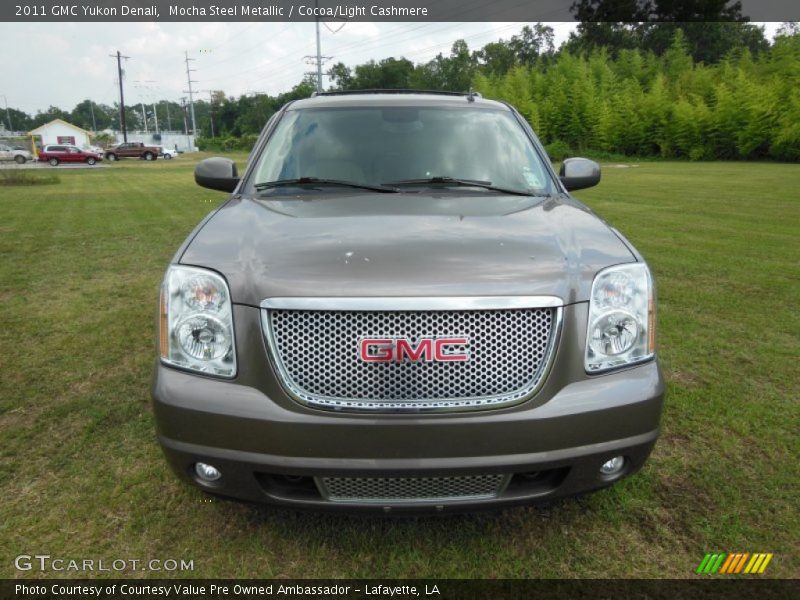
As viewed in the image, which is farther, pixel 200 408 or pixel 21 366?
pixel 21 366

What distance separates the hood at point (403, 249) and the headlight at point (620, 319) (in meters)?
0.06

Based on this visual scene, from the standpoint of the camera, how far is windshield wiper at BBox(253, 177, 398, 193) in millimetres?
2809

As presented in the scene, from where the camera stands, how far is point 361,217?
234cm

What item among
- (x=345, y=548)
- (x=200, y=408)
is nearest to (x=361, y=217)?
(x=200, y=408)

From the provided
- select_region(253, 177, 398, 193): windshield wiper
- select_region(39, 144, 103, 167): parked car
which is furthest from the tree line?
select_region(253, 177, 398, 193): windshield wiper

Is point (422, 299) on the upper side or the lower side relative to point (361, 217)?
lower

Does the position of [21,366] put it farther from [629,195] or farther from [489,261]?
[629,195]

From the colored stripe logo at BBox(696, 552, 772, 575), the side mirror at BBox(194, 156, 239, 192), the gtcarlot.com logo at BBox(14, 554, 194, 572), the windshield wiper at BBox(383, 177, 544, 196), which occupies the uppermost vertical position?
the side mirror at BBox(194, 156, 239, 192)

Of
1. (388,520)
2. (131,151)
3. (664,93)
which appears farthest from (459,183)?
(131,151)

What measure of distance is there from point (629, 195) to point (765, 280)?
32.2 ft

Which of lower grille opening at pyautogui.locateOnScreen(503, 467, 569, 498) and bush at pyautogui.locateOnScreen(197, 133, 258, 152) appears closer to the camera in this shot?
lower grille opening at pyautogui.locateOnScreen(503, 467, 569, 498)

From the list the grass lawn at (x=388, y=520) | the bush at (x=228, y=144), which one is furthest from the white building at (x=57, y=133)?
the grass lawn at (x=388, y=520)

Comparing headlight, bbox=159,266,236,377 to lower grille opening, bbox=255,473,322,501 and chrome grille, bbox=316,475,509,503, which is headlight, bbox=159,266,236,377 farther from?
chrome grille, bbox=316,475,509,503

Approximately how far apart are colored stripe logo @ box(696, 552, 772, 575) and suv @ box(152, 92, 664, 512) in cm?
49
